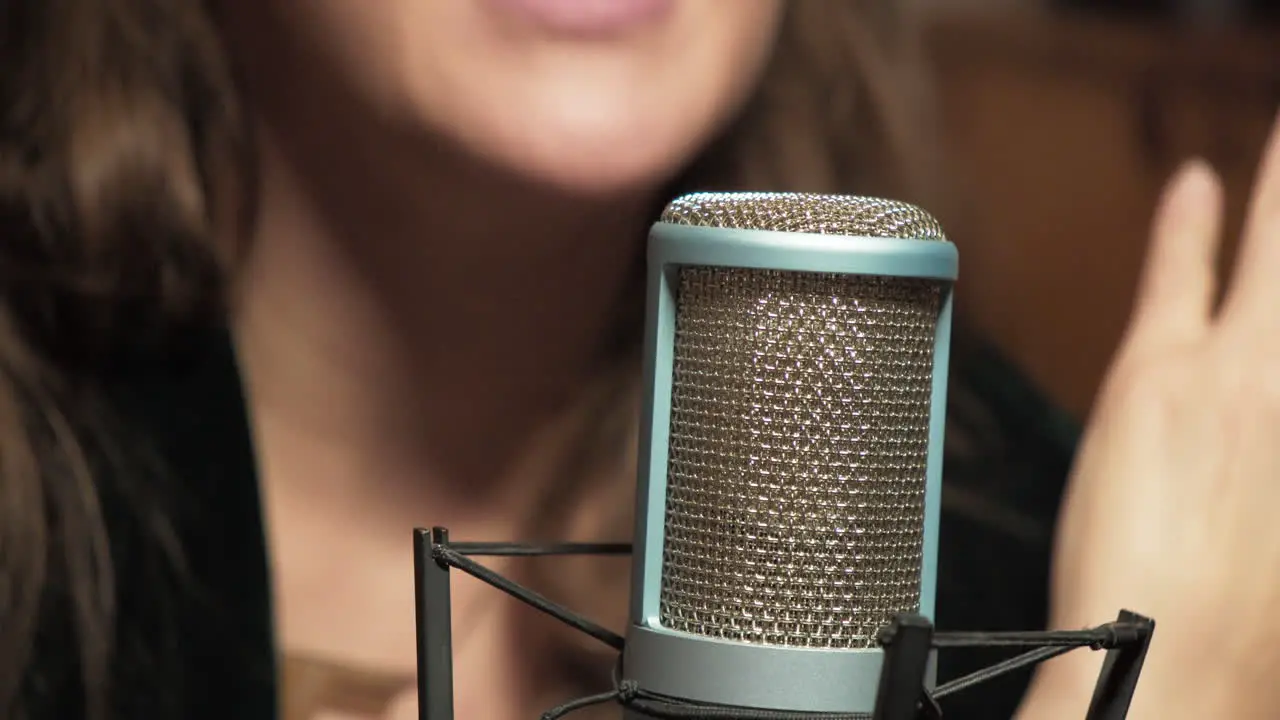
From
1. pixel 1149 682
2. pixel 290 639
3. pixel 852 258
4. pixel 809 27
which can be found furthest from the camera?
pixel 809 27

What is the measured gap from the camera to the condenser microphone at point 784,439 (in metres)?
0.48

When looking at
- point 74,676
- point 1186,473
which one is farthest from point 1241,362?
point 74,676

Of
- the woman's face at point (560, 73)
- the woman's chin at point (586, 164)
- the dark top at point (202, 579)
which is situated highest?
the woman's face at point (560, 73)

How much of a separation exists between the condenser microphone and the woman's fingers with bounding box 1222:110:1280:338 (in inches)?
13.3

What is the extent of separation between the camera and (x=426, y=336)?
994 millimetres

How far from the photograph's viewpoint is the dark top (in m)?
0.89

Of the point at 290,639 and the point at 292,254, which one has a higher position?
the point at 292,254

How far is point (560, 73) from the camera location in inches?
29.3

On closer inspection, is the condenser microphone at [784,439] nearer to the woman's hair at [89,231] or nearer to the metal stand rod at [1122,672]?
the metal stand rod at [1122,672]

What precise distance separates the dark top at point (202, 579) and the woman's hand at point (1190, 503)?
28 cm

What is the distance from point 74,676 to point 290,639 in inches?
5.9

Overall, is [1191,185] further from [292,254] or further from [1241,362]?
[292,254]

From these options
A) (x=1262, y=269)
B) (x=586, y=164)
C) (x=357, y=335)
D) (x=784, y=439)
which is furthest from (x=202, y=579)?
(x=1262, y=269)

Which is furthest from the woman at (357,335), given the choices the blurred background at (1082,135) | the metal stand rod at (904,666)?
the blurred background at (1082,135)
